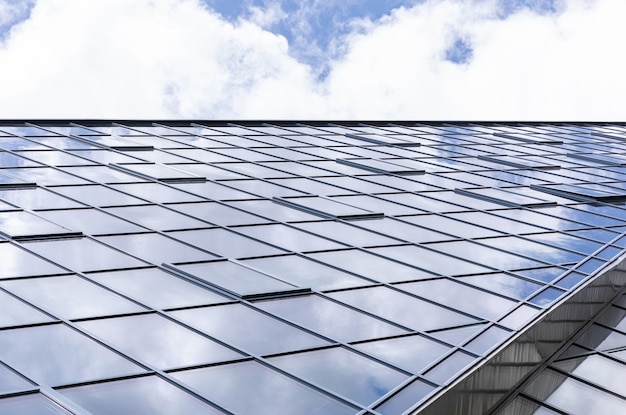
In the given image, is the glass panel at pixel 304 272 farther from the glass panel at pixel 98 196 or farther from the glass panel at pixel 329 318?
the glass panel at pixel 98 196

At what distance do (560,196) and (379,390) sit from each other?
1860cm

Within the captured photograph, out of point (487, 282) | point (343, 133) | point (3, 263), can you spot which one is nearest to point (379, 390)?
point (487, 282)

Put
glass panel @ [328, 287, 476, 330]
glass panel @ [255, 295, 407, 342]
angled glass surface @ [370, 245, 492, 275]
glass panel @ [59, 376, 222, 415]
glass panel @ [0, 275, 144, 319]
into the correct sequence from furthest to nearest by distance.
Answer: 1. angled glass surface @ [370, 245, 492, 275]
2. glass panel @ [328, 287, 476, 330]
3. glass panel @ [255, 295, 407, 342]
4. glass panel @ [0, 275, 144, 319]
5. glass panel @ [59, 376, 222, 415]

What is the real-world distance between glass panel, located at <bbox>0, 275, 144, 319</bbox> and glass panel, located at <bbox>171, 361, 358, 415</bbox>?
2.70 m

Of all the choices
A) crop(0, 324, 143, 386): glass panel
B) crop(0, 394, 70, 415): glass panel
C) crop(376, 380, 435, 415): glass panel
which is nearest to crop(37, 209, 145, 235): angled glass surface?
crop(0, 324, 143, 386): glass panel

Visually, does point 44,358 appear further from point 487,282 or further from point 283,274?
point 487,282

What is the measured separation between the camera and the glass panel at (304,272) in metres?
17.8

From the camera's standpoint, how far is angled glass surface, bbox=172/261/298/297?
16.9 m

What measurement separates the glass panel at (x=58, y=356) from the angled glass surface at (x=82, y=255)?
3479 mm

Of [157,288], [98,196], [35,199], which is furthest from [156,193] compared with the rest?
[157,288]

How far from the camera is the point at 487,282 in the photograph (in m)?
19.1

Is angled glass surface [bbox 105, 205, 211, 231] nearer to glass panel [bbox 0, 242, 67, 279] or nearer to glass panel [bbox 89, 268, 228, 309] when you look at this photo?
glass panel [bbox 89, 268, 228, 309]

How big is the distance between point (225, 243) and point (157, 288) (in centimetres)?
383

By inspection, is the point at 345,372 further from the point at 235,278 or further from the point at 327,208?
the point at 327,208
